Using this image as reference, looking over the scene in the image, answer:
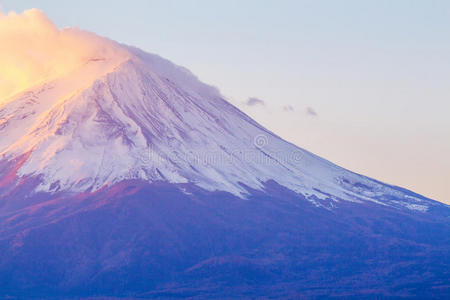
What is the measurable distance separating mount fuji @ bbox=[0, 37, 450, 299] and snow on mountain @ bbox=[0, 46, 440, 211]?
0.18 m

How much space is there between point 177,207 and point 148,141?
1160cm

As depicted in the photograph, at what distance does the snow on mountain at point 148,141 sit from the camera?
→ 97.1 m

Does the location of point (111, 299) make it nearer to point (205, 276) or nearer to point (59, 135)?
point (205, 276)

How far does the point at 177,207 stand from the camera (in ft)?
303

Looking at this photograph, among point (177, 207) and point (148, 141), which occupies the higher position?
point (148, 141)

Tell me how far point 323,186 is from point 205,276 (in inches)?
1156

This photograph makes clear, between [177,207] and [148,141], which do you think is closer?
[177,207]

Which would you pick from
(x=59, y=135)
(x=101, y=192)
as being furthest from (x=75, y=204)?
(x=59, y=135)

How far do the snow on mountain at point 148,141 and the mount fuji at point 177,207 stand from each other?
0.18 m

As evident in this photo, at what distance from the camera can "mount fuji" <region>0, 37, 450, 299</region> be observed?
81.6 metres

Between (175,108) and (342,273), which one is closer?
(342,273)

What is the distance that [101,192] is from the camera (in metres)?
93.3

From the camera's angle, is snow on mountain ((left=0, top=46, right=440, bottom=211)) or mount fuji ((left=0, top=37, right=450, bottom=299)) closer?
mount fuji ((left=0, top=37, right=450, bottom=299))

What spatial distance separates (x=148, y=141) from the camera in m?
102
